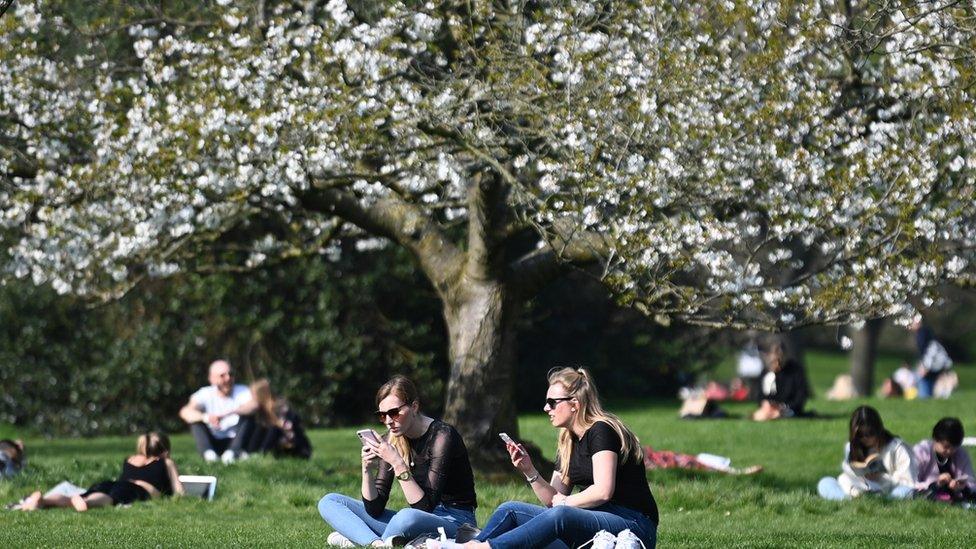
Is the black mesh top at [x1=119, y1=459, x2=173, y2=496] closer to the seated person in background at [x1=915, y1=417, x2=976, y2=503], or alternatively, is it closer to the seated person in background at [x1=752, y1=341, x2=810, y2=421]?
the seated person in background at [x1=915, y1=417, x2=976, y2=503]

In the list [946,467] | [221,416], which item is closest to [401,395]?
[946,467]

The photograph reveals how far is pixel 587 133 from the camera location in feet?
37.4

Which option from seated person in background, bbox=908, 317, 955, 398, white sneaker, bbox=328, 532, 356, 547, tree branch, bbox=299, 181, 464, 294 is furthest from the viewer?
seated person in background, bbox=908, 317, 955, 398

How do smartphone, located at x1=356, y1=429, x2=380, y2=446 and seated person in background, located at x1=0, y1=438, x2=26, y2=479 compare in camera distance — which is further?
seated person in background, located at x1=0, y1=438, x2=26, y2=479

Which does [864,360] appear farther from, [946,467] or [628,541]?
[628,541]

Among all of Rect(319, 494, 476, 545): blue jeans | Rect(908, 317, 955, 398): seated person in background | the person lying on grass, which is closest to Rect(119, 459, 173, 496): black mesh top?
the person lying on grass

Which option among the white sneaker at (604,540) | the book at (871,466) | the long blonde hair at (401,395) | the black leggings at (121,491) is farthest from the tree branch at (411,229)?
the white sneaker at (604,540)

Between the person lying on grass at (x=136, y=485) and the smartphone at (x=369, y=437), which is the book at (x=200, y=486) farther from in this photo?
the smartphone at (x=369, y=437)

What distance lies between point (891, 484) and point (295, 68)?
20.9 ft

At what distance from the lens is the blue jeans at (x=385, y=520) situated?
8.68 m

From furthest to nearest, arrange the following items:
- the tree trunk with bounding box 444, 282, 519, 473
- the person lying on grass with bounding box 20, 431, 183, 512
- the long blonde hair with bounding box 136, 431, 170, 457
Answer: the tree trunk with bounding box 444, 282, 519, 473 → the long blonde hair with bounding box 136, 431, 170, 457 → the person lying on grass with bounding box 20, 431, 183, 512

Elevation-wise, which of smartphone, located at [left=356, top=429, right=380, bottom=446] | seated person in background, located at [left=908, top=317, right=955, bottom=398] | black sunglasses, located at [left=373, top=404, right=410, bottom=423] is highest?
seated person in background, located at [left=908, top=317, right=955, bottom=398]

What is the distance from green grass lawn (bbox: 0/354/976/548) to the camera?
993 cm

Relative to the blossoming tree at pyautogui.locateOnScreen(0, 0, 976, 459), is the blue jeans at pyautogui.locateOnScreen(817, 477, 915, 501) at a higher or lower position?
lower
